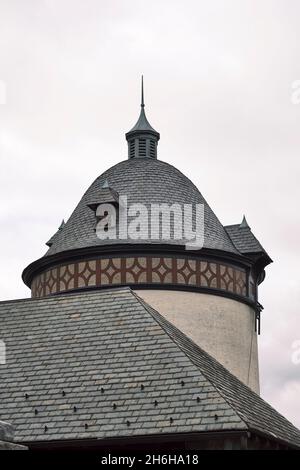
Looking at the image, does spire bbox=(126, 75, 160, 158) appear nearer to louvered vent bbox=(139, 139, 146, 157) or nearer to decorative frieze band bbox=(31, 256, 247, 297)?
louvered vent bbox=(139, 139, 146, 157)

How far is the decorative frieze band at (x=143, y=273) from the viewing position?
31094 millimetres

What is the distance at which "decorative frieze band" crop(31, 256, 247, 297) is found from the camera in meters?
31.1

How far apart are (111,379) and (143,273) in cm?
1034

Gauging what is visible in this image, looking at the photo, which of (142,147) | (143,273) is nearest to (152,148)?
(142,147)

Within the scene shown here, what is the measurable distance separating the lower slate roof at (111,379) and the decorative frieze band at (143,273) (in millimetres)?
6325

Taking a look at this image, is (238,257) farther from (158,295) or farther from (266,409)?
(266,409)

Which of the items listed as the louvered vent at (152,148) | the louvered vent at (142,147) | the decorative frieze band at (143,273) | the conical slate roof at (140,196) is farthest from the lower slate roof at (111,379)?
the louvered vent at (152,148)

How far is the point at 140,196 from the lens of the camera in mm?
33250

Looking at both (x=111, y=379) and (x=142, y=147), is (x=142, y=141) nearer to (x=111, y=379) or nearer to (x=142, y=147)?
(x=142, y=147)

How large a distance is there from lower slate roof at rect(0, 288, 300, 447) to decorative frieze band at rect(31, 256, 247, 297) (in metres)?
6.33

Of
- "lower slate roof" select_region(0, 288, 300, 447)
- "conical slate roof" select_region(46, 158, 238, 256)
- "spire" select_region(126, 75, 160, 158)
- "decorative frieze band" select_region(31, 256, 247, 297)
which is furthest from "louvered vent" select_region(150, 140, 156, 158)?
"lower slate roof" select_region(0, 288, 300, 447)

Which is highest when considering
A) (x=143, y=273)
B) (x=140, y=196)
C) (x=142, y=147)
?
(x=142, y=147)

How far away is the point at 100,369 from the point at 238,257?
12.1 metres
